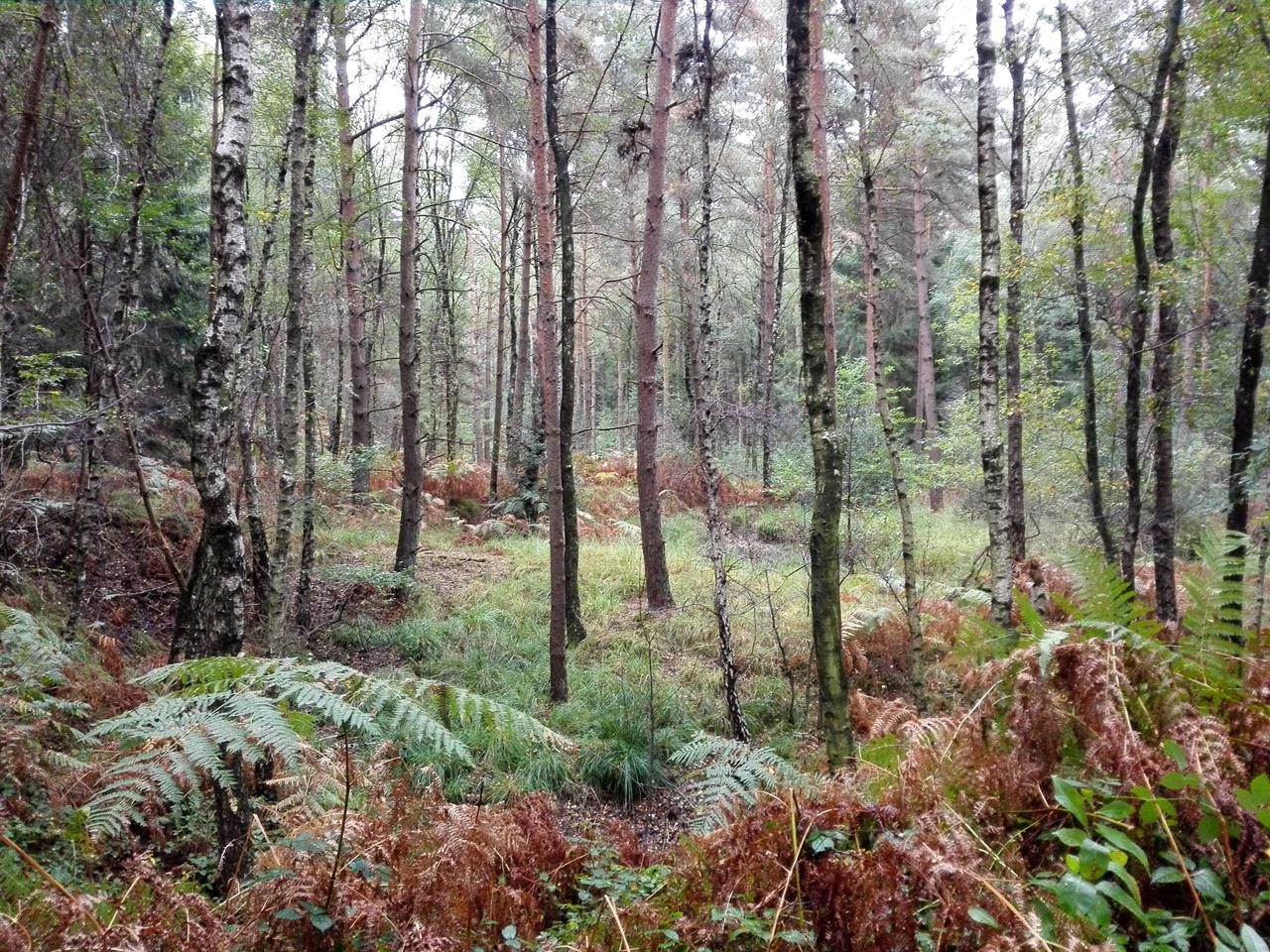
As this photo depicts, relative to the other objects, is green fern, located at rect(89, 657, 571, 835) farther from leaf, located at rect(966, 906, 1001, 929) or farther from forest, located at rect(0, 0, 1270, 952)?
leaf, located at rect(966, 906, 1001, 929)

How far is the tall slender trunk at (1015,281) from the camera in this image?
323 inches

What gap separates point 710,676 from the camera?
25.2 feet

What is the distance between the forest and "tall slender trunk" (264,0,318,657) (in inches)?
2.4

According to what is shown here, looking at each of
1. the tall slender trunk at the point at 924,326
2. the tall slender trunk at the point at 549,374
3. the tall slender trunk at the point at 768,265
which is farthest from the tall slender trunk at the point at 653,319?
the tall slender trunk at the point at 924,326

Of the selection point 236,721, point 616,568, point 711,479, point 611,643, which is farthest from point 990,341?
point 616,568

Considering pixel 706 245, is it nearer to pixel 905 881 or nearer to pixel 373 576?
pixel 373 576

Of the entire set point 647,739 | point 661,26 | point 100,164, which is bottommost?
point 647,739

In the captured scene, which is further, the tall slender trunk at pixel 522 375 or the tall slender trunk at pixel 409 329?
the tall slender trunk at pixel 522 375

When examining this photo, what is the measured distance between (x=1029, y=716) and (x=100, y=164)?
9.63 m

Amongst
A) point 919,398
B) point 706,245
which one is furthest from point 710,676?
point 919,398

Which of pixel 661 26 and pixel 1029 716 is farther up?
pixel 661 26

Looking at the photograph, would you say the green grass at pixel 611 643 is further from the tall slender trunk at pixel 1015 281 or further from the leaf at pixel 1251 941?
the leaf at pixel 1251 941

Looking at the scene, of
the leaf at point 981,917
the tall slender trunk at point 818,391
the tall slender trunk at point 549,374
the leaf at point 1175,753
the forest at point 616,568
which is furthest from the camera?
the tall slender trunk at point 549,374

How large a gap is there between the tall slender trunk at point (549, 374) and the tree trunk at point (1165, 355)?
5.93 metres
